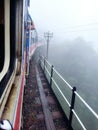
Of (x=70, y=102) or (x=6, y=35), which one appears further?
(x=70, y=102)

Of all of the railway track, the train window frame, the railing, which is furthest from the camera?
the railway track

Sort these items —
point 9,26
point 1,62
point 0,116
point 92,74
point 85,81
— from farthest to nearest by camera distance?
point 92,74 → point 85,81 → point 1,62 → point 9,26 → point 0,116

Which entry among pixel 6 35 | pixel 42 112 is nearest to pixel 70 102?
pixel 42 112

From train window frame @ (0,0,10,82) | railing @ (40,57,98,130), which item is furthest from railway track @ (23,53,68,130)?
train window frame @ (0,0,10,82)

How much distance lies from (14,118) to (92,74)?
145 feet

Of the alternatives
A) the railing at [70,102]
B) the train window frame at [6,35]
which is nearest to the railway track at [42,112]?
the railing at [70,102]

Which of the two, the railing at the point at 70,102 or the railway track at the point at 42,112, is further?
the railway track at the point at 42,112

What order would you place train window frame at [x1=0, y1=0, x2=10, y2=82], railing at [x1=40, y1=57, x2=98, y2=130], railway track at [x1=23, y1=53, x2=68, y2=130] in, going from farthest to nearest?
railway track at [x1=23, y1=53, x2=68, y2=130] < railing at [x1=40, y1=57, x2=98, y2=130] < train window frame at [x1=0, y1=0, x2=10, y2=82]

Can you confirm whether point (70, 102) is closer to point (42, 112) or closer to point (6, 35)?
point (42, 112)

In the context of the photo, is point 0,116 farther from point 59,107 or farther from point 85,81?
point 85,81

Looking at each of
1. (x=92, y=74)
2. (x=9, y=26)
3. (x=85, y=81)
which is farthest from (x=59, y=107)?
(x=92, y=74)

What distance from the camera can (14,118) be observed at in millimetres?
2027

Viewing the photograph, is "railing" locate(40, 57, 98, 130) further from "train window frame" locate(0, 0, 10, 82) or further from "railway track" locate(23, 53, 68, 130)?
"train window frame" locate(0, 0, 10, 82)

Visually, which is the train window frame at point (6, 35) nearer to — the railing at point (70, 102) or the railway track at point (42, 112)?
the railing at point (70, 102)
